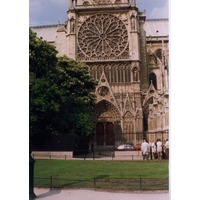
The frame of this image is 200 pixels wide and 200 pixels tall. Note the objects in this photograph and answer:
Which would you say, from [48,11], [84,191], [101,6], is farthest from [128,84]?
[84,191]

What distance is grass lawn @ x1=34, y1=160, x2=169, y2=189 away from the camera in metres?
8.94

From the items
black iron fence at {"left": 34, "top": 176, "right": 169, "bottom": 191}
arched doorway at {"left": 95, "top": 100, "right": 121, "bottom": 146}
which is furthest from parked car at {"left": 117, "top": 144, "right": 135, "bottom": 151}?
black iron fence at {"left": 34, "top": 176, "right": 169, "bottom": 191}

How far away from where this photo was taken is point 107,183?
8.84 metres

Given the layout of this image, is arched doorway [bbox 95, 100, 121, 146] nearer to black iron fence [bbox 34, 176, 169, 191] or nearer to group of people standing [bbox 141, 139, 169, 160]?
group of people standing [bbox 141, 139, 169, 160]

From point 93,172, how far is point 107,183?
41.6 inches

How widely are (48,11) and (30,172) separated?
15.1 ft

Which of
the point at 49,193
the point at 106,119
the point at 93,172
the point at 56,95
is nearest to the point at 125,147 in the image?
the point at 56,95

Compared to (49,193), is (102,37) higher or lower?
higher

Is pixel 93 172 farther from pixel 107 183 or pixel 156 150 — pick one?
pixel 156 150

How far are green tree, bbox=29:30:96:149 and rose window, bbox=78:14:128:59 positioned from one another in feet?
6.98

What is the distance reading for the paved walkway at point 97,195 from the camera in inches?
318

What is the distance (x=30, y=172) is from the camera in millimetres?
8398

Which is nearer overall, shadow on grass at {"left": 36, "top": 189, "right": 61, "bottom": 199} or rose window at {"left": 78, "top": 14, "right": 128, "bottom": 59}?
shadow on grass at {"left": 36, "top": 189, "right": 61, "bottom": 199}
